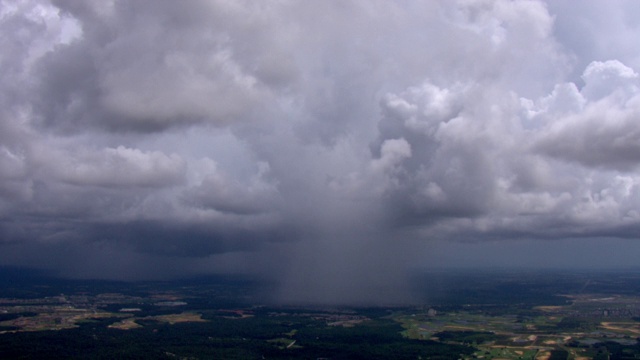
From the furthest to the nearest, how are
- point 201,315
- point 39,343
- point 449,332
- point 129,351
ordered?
point 201,315, point 449,332, point 39,343, point 129,351

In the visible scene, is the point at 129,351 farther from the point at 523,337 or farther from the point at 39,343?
the point at 523,337

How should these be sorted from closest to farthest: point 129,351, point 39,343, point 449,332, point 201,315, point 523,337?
point 129,351
point 39,343
point 523,337
point 449,332
point 201,315

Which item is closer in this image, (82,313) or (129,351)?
(129,351)

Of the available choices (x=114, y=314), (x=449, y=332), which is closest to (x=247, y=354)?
(x=449, y=332)

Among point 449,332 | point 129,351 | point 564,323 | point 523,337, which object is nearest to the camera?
point 129,351

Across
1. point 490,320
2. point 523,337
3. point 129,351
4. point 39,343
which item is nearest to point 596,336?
point 523,337

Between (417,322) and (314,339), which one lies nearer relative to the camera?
(314,339)

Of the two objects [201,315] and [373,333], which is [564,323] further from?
[201,315]

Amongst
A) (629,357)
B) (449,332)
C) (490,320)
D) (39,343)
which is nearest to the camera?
(629,357)
